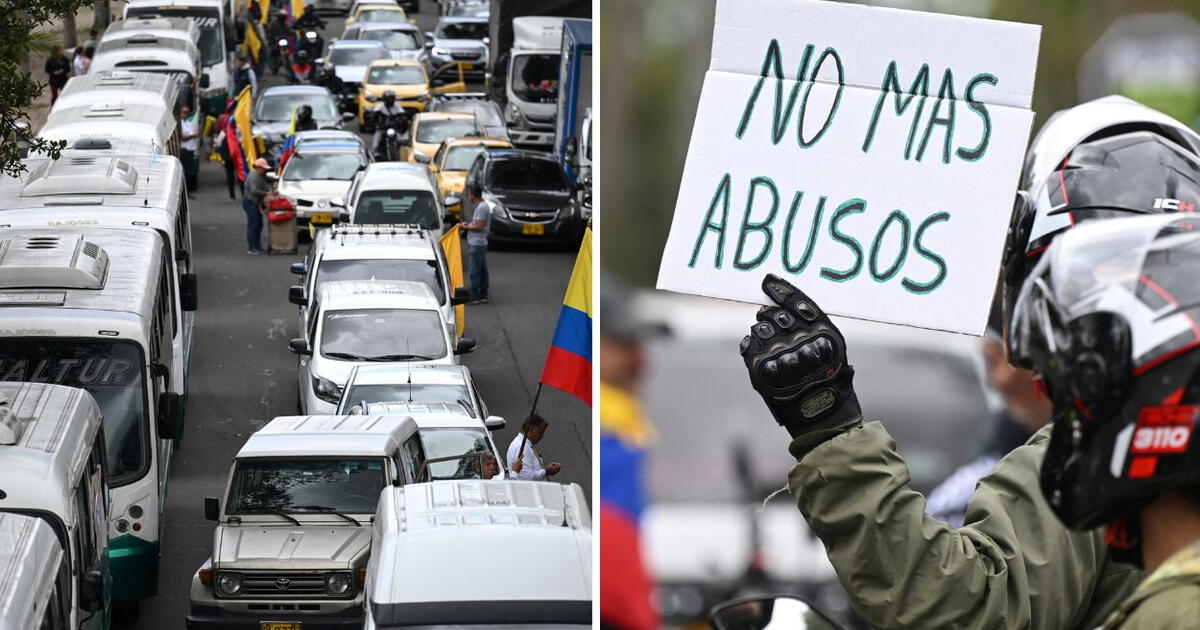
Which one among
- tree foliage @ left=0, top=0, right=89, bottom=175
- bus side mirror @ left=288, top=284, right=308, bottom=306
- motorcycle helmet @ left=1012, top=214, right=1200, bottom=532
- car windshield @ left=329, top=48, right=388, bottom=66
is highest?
motorcycle helmet @ left=1012, top=214, right=1200, bottom=532

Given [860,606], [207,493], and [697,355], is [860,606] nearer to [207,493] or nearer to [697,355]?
[697,355]

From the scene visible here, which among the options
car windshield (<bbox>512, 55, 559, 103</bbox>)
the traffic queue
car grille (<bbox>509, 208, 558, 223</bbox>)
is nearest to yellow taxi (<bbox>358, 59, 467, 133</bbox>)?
car windshield (<bbox>512, 55, 559, 103</bbox>)

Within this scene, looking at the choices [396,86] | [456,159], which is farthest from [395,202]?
[396,86]

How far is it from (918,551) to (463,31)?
44361mm

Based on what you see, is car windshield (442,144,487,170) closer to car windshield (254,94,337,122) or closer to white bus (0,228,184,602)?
car windshield (254,94,337,122)

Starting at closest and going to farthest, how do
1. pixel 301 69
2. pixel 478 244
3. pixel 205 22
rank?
pixel 478 244 → pixel 205 22 → pixel 301 69

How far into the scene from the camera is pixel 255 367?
19.8 meters

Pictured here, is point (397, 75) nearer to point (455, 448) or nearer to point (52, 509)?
point (455, 448)

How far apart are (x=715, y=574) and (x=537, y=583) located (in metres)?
3.91

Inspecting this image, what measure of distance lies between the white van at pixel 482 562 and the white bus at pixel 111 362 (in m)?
3.82

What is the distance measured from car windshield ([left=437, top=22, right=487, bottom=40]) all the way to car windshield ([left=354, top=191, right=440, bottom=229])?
2325cm

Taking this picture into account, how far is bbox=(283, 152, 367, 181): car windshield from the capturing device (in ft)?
88.1

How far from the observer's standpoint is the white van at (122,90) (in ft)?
82.6

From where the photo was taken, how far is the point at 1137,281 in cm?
212
